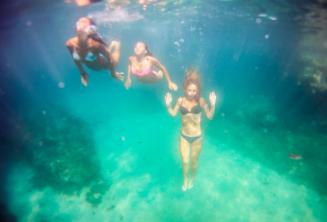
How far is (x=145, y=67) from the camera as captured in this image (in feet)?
32.6

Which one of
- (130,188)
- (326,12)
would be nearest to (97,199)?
(130,188)

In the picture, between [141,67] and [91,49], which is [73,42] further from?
[141,67]

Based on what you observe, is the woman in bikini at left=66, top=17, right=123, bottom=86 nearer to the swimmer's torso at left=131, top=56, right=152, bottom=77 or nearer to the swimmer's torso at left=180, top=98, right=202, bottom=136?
the swimmer's torso at left=131, top=56, right=152, bottom=77

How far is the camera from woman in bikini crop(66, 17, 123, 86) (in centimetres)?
727

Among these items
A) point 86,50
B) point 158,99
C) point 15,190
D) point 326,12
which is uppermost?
point 86,50

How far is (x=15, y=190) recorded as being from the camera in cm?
1508

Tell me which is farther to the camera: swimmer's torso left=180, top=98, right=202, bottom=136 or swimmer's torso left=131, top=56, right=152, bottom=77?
swimmer's torso left=131, top=56, right=152, bottom=77

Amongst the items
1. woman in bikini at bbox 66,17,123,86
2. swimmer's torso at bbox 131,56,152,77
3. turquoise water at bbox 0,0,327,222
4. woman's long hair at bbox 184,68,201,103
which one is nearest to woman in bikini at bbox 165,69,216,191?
woman's long hair at bbox 184,68,201,103

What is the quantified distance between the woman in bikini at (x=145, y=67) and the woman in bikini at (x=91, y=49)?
1.25 metres

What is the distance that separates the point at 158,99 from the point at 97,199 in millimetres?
14771

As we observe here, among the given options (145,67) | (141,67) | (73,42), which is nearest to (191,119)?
(145,67)

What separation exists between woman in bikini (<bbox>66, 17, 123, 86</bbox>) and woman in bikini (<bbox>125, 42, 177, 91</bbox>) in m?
1.25

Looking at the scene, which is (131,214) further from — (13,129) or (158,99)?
(13,129)

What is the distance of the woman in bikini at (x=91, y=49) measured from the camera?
7.27 m
